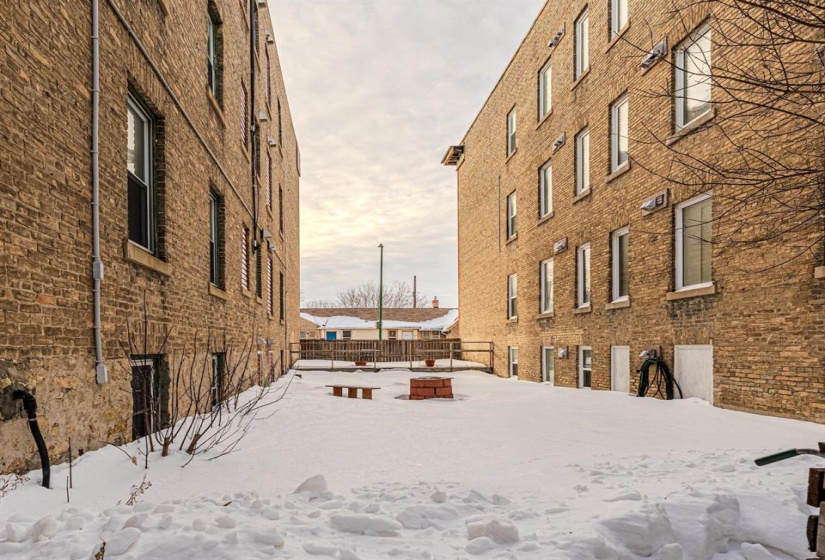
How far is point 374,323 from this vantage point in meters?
48.2

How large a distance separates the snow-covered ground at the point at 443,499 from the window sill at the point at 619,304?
434cm

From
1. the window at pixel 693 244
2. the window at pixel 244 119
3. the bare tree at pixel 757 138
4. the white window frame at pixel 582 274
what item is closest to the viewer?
the bare tree at pixel 757 138

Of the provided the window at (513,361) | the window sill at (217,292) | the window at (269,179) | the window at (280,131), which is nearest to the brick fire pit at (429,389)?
the window sill at (217,292)

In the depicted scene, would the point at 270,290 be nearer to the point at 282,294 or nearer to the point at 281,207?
the point at 282,294

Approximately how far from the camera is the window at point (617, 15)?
1230cm

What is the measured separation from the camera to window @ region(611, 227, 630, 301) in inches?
476

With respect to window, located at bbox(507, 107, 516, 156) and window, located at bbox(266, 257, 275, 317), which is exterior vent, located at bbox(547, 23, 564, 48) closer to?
window, located at bbox(507, 107, 516, 156)

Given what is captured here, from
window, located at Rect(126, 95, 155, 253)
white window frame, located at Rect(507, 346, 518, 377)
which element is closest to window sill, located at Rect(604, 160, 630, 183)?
white window frame, located at Rect(507, 346, 518, 377)

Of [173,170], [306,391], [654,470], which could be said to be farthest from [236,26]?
[654,470]

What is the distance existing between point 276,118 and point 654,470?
56.6 feet

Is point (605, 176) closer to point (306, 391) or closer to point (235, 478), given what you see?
point (306, 391)

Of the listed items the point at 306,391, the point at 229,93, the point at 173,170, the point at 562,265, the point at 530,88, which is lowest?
the point at 306,391

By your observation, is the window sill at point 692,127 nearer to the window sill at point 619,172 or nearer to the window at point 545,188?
the window sill at point 619,172

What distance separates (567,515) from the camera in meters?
3.86
